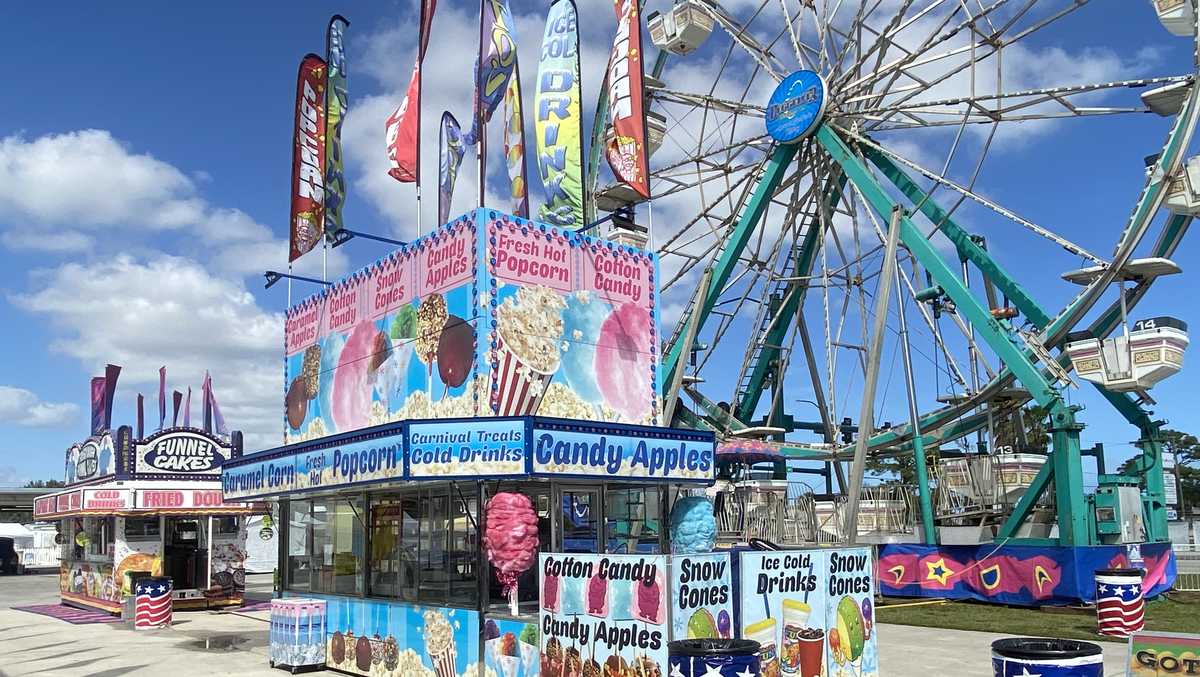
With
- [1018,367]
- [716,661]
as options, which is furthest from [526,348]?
[1018,367]

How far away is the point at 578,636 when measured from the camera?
10430mm

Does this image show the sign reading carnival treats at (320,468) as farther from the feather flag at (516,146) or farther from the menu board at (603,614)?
the feather flag at (516,146)

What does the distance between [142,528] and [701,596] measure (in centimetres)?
2269

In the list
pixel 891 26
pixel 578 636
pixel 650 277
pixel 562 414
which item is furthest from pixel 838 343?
pixel 578 636

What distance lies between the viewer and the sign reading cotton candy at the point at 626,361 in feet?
48.0

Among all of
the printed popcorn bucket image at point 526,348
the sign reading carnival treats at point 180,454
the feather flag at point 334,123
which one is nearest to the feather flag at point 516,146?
the printed popcorn bucket image at point 526,348

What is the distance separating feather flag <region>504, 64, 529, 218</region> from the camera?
1594cm

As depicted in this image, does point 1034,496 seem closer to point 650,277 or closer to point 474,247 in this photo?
point 650,277

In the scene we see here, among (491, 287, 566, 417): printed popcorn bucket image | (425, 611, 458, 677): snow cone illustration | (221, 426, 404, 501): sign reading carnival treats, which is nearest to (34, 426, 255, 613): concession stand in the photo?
(221, 426, 404, 501): sign reading carnival treats

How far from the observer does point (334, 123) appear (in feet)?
59.8

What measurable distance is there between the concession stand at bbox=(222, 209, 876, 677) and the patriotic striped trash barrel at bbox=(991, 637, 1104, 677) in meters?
2.96

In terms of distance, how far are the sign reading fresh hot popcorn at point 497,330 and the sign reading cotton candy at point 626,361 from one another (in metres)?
0.02

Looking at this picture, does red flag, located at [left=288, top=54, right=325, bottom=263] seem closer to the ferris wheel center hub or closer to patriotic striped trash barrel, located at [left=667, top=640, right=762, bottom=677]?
patriotic striped trash barrel, located at [left=667, top=640, right=762, bottom=677]

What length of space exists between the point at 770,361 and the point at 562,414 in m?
19.9
